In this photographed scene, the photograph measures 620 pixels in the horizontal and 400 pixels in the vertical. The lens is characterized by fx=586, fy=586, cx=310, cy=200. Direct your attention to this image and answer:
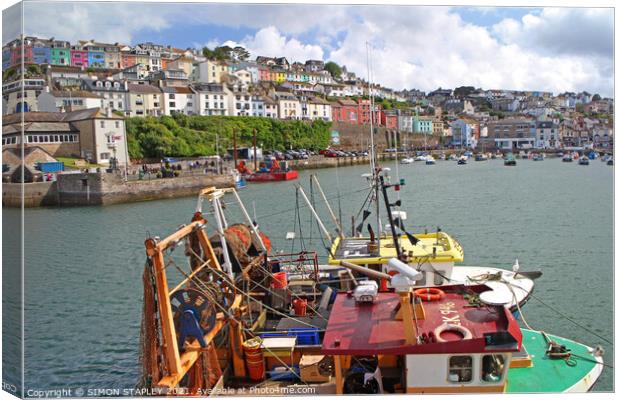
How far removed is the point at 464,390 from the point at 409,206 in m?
20.9

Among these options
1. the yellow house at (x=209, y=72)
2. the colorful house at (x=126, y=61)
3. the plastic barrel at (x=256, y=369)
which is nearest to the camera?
the plastic barrel at (x=256, y=369)

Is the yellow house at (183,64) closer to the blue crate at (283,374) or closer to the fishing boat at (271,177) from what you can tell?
the fishing boat at (271,177)

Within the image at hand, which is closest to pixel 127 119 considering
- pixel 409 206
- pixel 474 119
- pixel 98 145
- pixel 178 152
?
pixel 178 152

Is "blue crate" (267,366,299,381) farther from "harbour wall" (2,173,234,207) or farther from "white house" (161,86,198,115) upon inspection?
"white house" (161,86,198,115)

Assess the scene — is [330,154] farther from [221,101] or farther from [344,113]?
[344,113]

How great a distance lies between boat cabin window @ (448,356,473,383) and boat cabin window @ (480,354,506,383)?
0.13 meters

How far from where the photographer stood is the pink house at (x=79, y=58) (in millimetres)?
63616

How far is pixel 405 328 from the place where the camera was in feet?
18.0

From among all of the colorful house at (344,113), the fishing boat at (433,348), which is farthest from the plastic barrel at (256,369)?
the colorful house at (344,113)

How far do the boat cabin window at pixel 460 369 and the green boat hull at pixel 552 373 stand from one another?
2.98 feet

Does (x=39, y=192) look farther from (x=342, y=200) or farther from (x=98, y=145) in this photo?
(x=342, y=200)

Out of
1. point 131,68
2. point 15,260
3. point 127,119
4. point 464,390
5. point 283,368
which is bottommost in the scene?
point 283,368

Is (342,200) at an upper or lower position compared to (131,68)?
lower

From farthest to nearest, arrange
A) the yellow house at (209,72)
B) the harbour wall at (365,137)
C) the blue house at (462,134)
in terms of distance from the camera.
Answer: the blue house at (462,134), the harbour wall at (365,137), the yellow house at (209,72)
